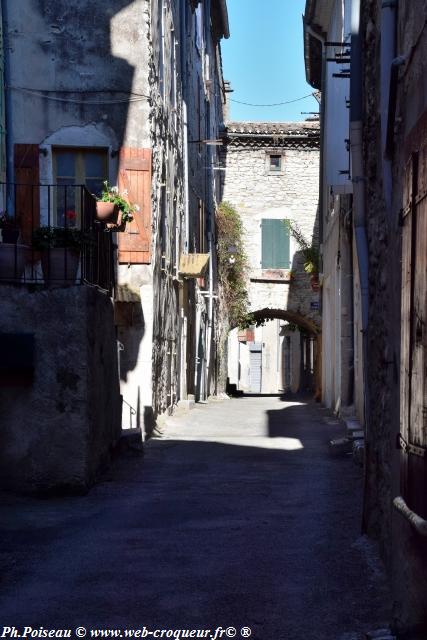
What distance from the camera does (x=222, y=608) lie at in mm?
4820

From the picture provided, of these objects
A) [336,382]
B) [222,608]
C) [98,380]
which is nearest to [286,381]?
[336,382]

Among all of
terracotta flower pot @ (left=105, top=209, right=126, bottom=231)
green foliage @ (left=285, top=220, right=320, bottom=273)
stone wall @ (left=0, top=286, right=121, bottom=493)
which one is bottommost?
stone wall @ (left=0, top=286, right=121, bottom=493)

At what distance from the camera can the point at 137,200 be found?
14117 mm

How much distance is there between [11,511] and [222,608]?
10.9ft

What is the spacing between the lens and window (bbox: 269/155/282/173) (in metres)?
31.5

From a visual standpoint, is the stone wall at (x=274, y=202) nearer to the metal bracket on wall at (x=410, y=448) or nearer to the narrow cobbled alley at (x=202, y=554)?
the narrow cobbled alley at (x=202, y=554)

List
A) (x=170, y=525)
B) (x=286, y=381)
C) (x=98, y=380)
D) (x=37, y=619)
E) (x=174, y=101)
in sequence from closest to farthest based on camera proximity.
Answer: (x=37, y=619) → (x=170, y=525) → (x=98, y=380) → (x=174, y=101) → (x=286, y=381)

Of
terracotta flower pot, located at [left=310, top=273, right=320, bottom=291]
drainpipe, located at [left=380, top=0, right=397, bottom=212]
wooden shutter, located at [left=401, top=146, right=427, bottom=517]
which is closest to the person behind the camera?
wooden shutter, located at [left=401, top=146, right=427, bottom=517]

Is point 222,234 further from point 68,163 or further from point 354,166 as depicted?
point 354,166

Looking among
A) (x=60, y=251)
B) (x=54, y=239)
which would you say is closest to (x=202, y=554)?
(x=60, y=251)

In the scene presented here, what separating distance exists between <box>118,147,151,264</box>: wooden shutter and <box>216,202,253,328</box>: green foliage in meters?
15.4

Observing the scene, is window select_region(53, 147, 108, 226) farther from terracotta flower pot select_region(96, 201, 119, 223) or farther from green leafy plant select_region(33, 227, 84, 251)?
green leafy plant select_region(33, 227, 84, 251)

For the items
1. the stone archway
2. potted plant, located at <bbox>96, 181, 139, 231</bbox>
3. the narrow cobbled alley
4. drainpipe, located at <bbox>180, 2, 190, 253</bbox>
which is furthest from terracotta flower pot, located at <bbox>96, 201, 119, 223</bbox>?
the stone archway

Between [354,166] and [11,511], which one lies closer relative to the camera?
[354,166]
